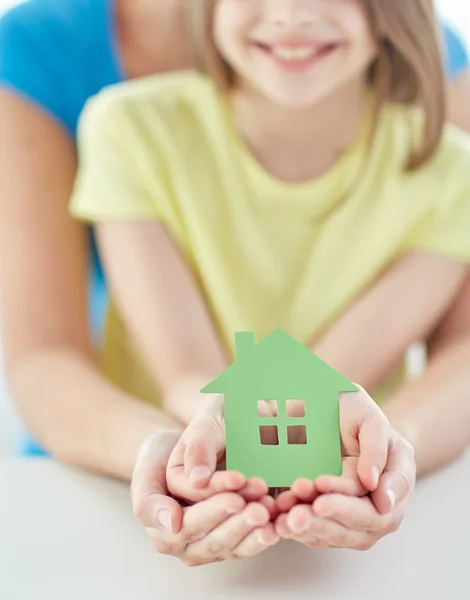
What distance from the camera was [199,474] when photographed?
523 mm

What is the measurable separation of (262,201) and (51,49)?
0.32 metres

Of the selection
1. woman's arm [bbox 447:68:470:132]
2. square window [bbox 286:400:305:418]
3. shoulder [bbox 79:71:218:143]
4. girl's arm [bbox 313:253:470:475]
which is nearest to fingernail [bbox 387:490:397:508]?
square window [bbox 286:400:305:418]

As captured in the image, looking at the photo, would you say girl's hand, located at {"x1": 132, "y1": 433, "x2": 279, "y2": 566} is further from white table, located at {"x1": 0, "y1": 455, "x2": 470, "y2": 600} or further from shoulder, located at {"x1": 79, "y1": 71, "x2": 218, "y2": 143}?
shoulder, located at {"x1": 79, "y1": 71, "x2": 218, "y2": 143}

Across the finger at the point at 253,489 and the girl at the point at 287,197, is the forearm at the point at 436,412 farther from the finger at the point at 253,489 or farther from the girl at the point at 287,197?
the finger at the point at 253,489

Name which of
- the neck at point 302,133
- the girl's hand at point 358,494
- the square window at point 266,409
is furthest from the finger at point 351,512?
the neck at point 302,133

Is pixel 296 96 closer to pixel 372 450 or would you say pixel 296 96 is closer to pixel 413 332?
pixel 413 332

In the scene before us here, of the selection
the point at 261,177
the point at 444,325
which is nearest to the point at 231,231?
the point at 261,177

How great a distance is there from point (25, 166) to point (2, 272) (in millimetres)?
128

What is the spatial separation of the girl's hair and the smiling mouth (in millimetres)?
67

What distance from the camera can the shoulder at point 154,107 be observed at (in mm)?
942

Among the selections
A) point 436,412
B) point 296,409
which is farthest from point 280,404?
point 436,412

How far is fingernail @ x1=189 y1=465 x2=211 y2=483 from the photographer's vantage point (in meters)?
0.52

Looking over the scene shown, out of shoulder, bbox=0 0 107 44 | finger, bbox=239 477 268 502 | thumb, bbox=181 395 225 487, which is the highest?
shoulder, bbox=0 0 107 44

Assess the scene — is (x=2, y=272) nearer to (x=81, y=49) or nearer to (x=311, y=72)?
(x=81, y=49)
